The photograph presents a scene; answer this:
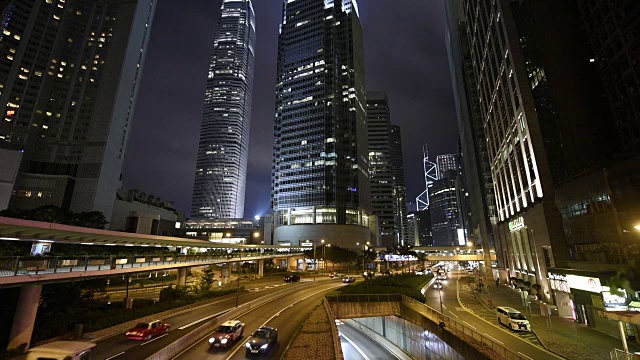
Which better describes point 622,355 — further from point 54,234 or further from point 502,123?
point 502,123

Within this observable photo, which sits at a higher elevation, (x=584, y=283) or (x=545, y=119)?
(x=545, y=119)

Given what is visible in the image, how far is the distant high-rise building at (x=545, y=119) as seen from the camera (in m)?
40.1

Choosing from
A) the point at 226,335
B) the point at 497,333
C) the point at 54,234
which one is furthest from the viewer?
the point at 497,333

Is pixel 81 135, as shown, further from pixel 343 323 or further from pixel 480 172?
pixel 480 172

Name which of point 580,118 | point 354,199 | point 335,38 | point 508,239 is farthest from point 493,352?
point 335,38

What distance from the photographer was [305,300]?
42875mm

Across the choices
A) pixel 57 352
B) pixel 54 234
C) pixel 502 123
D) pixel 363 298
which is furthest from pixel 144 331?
pixel 502 123

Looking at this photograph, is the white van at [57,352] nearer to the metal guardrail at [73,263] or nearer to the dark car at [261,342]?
the metal guardrail at [73,263]

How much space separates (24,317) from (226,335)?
14007mm

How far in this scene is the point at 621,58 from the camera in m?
39.9

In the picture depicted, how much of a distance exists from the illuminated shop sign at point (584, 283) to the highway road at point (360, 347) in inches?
914

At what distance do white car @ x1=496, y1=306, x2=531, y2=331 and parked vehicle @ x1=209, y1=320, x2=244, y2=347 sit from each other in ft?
81.5

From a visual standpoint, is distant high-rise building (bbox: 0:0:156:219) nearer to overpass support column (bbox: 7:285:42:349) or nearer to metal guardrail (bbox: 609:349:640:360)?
overpass support column (bbox: 7:285:42:349)

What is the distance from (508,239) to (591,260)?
35734 mm
